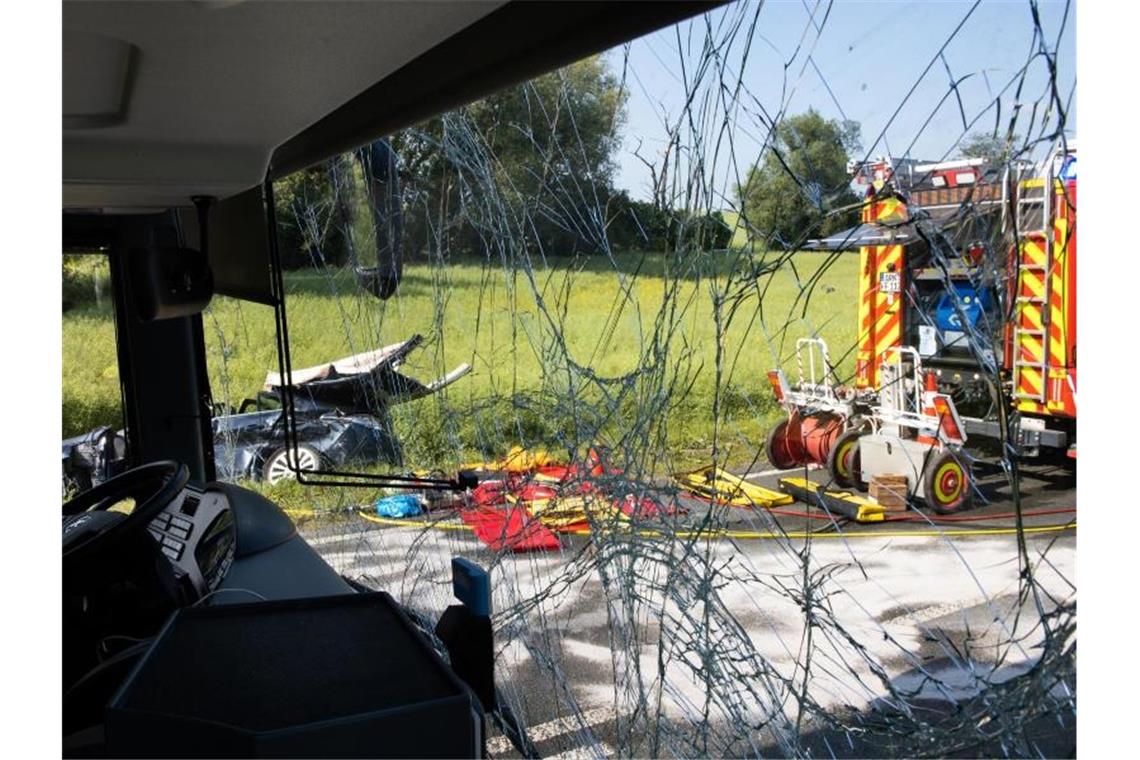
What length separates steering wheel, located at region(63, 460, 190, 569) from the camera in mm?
1816

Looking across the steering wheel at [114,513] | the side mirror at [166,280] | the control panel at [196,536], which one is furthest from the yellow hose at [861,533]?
the side mirror at [166,280]

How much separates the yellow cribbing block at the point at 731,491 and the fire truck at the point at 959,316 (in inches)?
8.6

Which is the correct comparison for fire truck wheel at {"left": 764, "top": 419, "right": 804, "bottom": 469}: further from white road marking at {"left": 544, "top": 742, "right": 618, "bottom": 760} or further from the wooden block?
white road marking at {"left": 544, "top": 742, "right": 618, "bottom": 760}

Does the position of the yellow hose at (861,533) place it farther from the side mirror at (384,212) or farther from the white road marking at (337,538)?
the white road marking at (337,538)

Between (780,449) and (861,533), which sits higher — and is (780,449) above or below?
above

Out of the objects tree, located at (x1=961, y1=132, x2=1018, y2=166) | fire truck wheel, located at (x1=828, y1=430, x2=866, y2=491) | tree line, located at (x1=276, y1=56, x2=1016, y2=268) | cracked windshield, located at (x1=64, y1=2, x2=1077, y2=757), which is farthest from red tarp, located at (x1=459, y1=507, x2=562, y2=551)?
tree, located at (x1=961, y1=132, x2=1018, y2=166)

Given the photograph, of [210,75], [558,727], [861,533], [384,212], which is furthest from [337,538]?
[210,75]

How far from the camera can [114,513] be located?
2.07 m

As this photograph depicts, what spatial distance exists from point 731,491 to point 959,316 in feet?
2.30

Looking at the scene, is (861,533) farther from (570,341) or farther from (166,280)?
(166,280)

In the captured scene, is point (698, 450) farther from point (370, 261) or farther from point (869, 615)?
point (370, 261)

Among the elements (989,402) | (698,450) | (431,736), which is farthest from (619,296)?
(431,736)

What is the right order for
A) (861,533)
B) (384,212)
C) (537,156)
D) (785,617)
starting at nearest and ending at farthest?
(861,533)
(785,617)
(537,156)
(384,212)

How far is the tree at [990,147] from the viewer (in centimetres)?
133
